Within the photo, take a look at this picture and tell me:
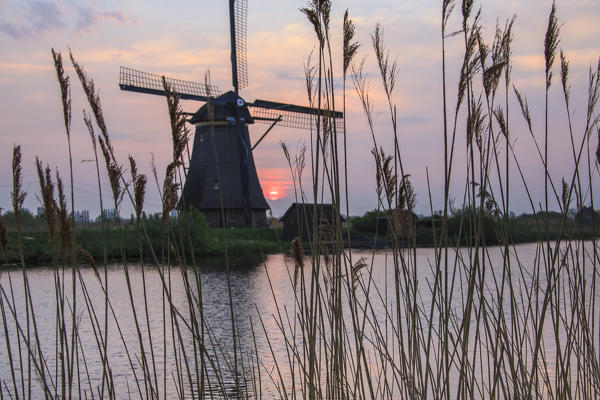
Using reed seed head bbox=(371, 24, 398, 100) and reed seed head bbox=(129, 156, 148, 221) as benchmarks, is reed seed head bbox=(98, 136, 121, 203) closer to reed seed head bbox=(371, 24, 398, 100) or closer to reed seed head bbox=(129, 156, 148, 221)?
reed seed head bbox=(129, 156, 148, 221)

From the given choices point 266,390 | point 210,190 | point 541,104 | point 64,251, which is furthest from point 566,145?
point 210,190

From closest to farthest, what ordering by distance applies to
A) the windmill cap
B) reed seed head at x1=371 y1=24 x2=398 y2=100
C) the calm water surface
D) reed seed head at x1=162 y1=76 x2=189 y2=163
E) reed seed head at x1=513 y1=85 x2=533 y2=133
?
reed seed head at x1=162 y1=76 x2=189 y2=163 < reed seed head at x1=371 y1=24 x2=398 y2=100 < reed seed head at x1=513 y1=85 x2=533 y2=133 < the calm water surface < the windmill cap

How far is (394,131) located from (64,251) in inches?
39.2

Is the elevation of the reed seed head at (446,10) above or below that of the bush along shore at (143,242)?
above

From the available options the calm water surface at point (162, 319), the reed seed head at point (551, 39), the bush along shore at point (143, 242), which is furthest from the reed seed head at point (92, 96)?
the bush along shore at point (143, 242)

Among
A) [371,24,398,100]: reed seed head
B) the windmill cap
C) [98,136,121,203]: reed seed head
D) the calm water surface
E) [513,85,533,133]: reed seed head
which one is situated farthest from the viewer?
the windmill cap

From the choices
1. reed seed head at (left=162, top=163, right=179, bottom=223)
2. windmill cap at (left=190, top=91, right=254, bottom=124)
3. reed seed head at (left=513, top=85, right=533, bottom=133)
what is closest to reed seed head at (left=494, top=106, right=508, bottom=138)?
reed seed head at (left=513, top=85, right=533, bottom=133)

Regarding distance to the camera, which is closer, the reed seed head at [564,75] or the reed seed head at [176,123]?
the reed seed head at [176,123]

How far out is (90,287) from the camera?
16.9 metres

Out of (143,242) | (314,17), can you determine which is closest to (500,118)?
(314,17)

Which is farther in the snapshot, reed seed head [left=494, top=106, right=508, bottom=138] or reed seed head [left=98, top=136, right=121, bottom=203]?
reed seed head [left=494, top=106, right=508, bottom=138]

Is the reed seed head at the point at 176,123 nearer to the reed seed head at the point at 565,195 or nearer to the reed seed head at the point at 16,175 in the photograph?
the reed seed head at the point at 16,175

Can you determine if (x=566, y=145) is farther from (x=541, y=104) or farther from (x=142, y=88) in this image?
(x=142, y=88)

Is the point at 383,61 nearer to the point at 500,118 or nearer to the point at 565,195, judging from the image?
the point at 500,118
